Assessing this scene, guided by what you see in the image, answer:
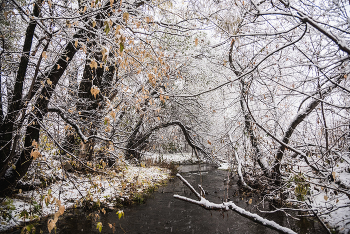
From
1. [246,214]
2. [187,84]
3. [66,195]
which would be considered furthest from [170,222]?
[187,84]

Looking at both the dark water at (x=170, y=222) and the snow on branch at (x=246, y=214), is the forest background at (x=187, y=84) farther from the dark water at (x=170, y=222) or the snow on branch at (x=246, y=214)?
the snow on branch at (x=246, y=214)

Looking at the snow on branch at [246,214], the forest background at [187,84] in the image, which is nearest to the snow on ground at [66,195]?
the forest background at [187,84]

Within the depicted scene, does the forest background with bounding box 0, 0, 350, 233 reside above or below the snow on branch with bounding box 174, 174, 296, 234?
above

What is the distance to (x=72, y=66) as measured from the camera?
673 cm

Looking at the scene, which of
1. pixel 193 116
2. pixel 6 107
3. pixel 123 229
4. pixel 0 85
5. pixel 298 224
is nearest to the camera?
pixel 0 85

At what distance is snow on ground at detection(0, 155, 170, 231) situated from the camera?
4609 millimetres

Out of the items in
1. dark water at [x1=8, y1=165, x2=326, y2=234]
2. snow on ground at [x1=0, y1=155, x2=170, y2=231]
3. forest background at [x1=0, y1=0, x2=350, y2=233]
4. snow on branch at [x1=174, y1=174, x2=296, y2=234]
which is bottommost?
dark water at [x1=8, y1=165, x2=326, y2=234]

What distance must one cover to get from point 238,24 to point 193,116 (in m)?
8.24

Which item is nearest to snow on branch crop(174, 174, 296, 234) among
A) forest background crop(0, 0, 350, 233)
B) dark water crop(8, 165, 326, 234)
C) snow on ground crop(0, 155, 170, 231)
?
forest background crop(0, 0, 350, 233)

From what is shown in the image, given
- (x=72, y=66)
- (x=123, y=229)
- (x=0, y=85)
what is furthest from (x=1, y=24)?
(x=123, y=229)

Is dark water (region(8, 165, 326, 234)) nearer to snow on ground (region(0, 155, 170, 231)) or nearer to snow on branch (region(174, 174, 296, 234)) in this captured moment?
snow on ground (region(0, 155, 170, 231))

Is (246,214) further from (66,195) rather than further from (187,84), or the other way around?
(187,84)

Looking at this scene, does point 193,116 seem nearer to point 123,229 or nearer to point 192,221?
point 192,221

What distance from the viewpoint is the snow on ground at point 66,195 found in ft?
15.1
